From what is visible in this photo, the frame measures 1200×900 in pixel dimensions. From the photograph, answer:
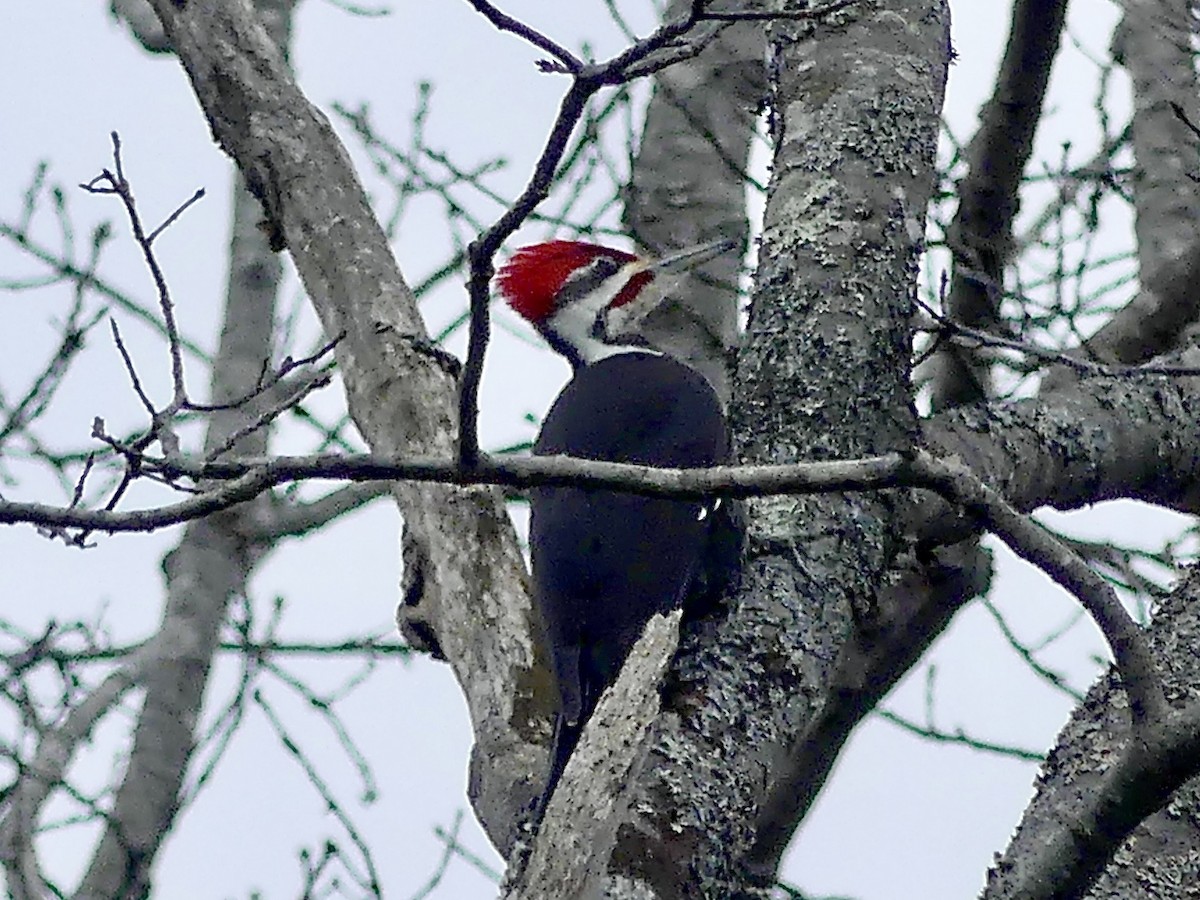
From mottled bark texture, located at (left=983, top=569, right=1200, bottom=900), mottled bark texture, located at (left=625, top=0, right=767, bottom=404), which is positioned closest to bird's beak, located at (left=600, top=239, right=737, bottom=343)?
mottled bark texture, located at (left=625, top=0, right=767, bottom=404)

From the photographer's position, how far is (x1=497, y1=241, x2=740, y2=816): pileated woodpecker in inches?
103

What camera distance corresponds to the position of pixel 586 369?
338 cm

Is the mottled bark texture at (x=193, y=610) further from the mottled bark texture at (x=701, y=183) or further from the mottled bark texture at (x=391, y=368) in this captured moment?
the mottled bark texture at (x=701, y=183)

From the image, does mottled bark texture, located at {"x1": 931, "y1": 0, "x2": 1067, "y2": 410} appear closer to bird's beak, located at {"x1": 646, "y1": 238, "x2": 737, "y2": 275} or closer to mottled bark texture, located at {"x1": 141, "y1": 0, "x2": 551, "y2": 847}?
bird's beak, located at {"x1": 646, "y1": 238, "x2": 737, "y2": 275}

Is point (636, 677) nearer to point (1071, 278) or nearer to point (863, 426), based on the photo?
point (863, 426)

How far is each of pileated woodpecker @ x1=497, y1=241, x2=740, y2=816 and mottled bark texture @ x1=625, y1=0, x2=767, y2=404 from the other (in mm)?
574

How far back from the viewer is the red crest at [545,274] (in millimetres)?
3699

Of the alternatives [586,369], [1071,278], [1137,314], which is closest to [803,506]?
[586,369]

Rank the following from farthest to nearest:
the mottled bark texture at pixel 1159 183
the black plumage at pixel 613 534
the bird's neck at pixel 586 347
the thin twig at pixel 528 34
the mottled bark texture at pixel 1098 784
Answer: the bird's neck at pixel 586 347 < the mottled bark texture at pixel 1159 183 < the black plumage at pixel 613 534 < the mottled bark texture at pixel 1098 784 < the thin twig at pixel 528 34

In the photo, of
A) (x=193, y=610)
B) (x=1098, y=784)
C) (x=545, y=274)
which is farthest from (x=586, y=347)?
(x=1098, y=784)

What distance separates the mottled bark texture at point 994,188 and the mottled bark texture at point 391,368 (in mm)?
954

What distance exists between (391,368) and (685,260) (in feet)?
3.01

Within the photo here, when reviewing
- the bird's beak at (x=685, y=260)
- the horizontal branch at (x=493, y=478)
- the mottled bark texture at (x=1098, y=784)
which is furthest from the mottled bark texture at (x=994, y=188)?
the horizontal branch at (x=493, y=478)

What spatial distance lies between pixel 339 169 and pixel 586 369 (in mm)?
591
